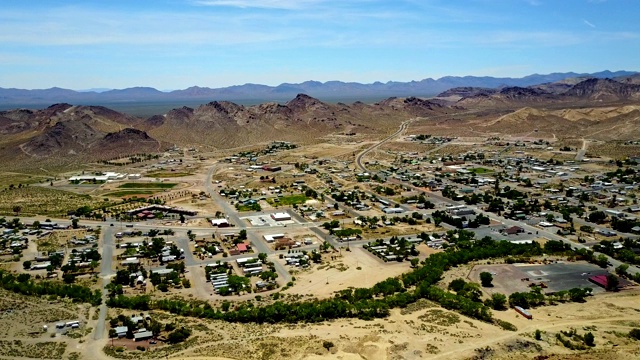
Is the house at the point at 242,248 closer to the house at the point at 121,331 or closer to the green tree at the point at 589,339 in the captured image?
the house at the point at 121,331

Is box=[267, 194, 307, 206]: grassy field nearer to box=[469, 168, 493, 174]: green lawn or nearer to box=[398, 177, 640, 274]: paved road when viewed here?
box=[398, 177, 640, 274]: paved road

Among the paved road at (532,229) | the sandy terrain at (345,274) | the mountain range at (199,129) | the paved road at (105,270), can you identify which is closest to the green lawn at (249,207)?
the paved road at (105,270)

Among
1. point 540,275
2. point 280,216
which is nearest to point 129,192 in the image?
point 280,216

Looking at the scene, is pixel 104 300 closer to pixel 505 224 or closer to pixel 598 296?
pixel 598 296

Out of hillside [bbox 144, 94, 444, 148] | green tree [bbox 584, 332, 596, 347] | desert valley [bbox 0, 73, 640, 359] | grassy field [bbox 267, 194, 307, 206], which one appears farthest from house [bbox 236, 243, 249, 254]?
hillside [bbox 144, 94, 444, 148]

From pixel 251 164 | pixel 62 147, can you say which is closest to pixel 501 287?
pixel 251 164
